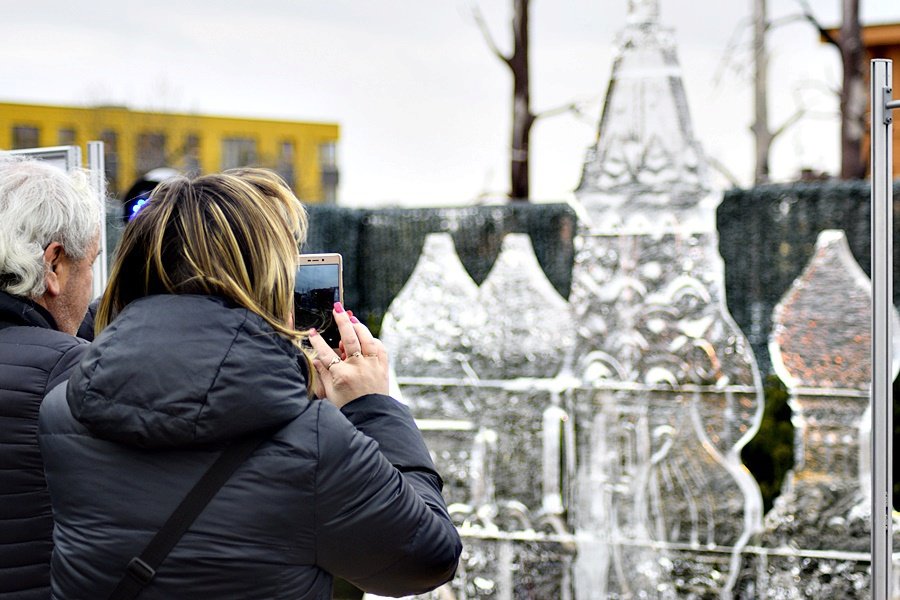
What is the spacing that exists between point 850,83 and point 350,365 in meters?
7.37

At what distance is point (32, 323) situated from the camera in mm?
1592

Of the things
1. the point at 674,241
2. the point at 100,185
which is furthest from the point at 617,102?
the point at 100,185

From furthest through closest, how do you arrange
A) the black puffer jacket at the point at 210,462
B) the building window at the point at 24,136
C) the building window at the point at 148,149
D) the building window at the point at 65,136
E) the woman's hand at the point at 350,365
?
the building window at the point at 24,136
the building window at the point at 65,136
the building window at the point at 148,149
the woman's hand at the point at 350,365
the black puffer jacket at the point at 210,462

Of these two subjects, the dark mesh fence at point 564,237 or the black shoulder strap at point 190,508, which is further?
the dark mesh fence at point 564,237

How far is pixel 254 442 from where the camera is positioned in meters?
1.18

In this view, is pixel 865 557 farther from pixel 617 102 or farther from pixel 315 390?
pixel 315 390

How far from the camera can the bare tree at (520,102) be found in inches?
304

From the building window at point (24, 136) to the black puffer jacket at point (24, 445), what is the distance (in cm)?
3318

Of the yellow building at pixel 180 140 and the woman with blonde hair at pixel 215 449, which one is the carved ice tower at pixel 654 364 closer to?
the woman with blonde hair at pixel 215 449

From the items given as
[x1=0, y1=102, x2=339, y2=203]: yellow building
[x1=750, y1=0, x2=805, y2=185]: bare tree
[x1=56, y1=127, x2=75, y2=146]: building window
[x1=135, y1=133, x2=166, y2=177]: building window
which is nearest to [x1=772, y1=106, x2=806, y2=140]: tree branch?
[x1=750, y1=0, x2=805, y2=185]: bare tree

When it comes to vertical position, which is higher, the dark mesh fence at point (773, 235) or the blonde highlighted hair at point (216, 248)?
the dark mesh fence at point (773, 235)

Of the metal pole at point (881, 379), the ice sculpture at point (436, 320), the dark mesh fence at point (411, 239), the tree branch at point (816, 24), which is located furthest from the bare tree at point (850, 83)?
the metal pole at point (881, 379)

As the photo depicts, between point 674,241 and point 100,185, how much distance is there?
2.18m


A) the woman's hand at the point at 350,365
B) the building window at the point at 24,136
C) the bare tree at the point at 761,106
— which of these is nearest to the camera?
the woman's hand at the point at 350,365
